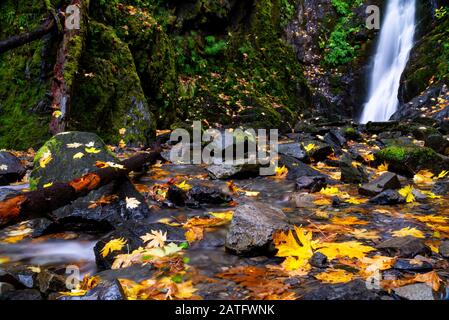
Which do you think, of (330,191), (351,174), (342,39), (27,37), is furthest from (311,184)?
(342,39)

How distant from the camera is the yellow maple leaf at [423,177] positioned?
5230 mm

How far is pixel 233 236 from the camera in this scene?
2.74m

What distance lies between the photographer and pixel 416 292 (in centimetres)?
193

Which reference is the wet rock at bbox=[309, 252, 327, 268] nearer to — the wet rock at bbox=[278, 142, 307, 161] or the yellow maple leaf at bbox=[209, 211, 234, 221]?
the yellow maple leaf at bbox=[209, 211, 234, 221]

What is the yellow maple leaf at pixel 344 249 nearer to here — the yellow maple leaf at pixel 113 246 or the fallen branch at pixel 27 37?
the yellow maple leaf at pixel 113 246

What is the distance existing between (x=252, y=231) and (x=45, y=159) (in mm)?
2605

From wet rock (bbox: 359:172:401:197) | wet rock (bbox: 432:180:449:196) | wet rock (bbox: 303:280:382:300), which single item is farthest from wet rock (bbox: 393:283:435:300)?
wet rock (bbox: 432:180:449:196)

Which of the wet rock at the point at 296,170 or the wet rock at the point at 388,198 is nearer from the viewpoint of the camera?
the wet rock at the point at 388,198

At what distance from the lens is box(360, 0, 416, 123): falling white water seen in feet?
52.3

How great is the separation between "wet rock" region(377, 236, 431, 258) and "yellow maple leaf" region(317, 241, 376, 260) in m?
0.13

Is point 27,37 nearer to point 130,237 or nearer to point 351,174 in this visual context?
point 130,237

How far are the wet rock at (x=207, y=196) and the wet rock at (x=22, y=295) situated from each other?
2282mm

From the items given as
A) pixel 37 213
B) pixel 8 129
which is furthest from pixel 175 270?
pixel 8 129

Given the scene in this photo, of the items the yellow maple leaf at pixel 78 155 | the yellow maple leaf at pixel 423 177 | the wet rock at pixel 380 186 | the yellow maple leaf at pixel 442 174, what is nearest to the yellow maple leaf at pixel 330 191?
the wet rock at pixel 380 186
